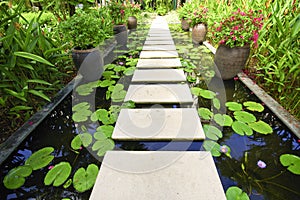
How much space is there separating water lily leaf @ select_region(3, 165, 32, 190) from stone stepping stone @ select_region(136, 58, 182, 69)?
203 centimetres

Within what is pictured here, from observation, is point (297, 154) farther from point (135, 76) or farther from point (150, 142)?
point (135, 76)

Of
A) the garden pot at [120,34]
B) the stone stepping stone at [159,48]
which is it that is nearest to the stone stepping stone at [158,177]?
the stone stepping stone at [159,48]

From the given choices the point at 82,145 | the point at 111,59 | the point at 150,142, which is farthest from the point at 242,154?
the point at 111,59

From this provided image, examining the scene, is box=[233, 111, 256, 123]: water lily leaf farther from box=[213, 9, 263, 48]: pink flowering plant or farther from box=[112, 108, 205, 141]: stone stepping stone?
box=[213, 9, 263, 48]: pink flowering plant

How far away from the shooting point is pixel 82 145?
1.43 m

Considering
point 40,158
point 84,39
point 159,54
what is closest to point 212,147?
point 40,158

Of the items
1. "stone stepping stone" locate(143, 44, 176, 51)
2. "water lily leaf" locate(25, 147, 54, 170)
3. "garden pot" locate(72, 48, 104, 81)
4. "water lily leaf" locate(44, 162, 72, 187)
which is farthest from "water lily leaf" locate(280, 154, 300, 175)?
"stone stepping stone" locate(143, 44, 176, 51)

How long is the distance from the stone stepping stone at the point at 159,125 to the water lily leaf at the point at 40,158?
48cm

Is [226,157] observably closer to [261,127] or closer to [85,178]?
[261,127]

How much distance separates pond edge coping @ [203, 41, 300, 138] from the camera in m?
1.52

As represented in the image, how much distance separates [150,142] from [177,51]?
2.67 m

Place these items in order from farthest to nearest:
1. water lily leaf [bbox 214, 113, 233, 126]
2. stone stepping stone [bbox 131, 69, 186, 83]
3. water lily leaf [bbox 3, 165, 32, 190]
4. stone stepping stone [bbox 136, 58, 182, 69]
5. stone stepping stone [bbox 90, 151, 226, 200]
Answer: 1. stone stepping stone [bbox 136, 58, 182, 69]
2. stone stepping stone [bbox 131, 69, 186, 83]
3. water lily leaf [bbox 214, 113, 233, 126]
4. water lily leaf [bbox 3, 165, 32, 190]
5. stone stepping stone [bbox 90, 151, 226, 200]

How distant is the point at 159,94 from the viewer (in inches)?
80.6

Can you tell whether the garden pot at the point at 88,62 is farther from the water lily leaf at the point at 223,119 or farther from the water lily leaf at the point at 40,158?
the water lily leaf at the point at 223,119
